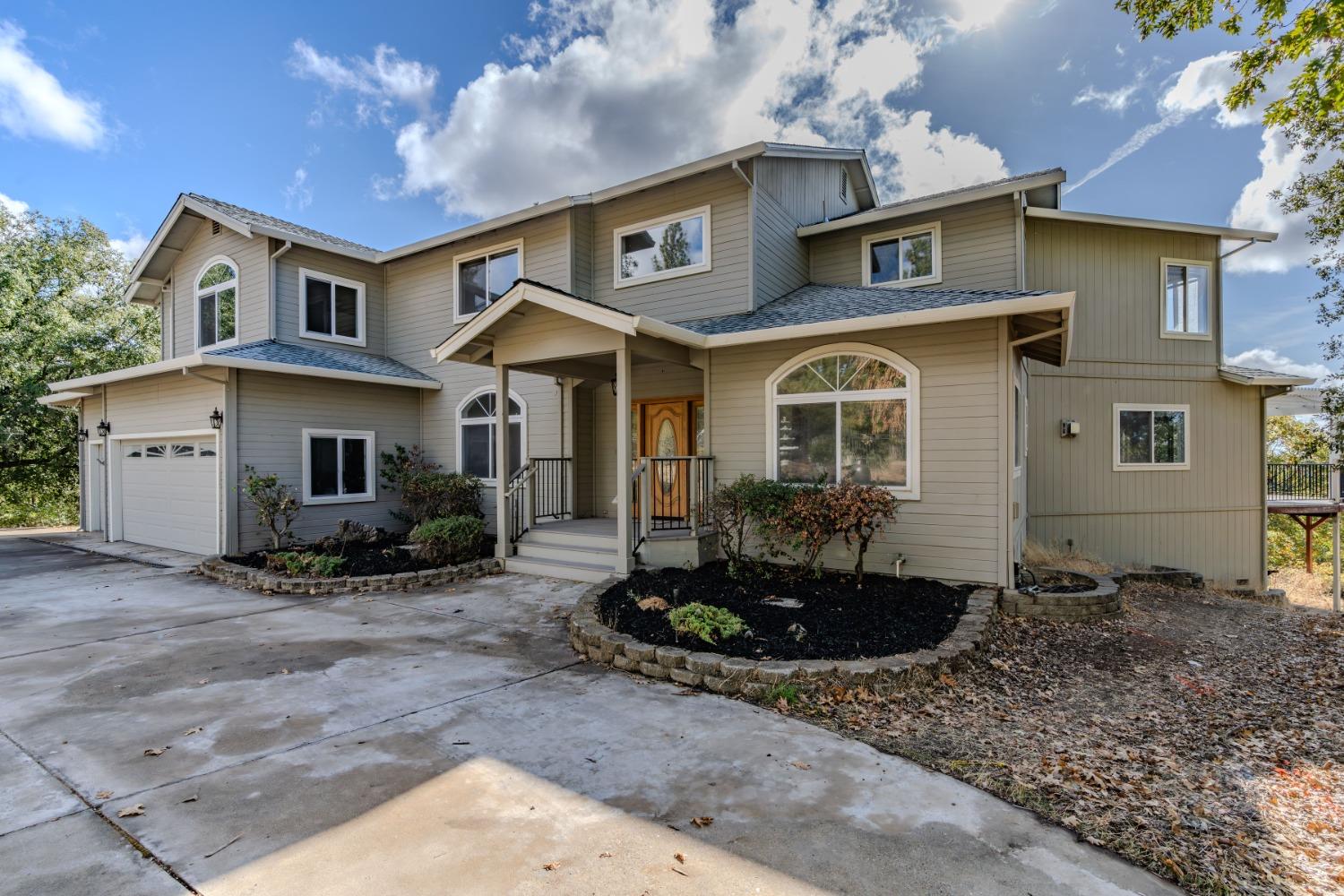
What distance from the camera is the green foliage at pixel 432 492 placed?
10.2m

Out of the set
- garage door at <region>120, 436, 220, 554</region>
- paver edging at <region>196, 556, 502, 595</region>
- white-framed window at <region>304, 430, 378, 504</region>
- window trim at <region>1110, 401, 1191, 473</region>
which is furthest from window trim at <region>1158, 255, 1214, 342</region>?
garage door at <region>120, 436, 220, 554</region>

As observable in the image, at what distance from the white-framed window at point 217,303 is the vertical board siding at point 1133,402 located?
1471cm

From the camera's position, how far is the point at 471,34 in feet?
45.5

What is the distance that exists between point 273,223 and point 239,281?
1.35 m

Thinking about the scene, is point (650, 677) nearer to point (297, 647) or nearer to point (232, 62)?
point (297, 647)

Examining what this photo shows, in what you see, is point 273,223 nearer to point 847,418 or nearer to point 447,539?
point 447,539

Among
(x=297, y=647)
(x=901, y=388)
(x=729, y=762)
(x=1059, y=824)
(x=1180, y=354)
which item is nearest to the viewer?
(x=1059, y=824)

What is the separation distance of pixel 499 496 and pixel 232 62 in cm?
1137

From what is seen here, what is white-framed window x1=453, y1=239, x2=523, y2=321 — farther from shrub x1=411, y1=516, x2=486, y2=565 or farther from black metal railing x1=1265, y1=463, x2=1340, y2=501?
black metal railing x1=1265, y1=463, x2=1340, y2=501

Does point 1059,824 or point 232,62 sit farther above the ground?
point 232,62

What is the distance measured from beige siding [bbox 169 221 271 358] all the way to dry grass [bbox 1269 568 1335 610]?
20.4 meters

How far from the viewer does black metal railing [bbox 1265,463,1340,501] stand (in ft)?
46.4

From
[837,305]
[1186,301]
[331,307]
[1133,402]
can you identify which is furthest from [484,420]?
[1186,301]

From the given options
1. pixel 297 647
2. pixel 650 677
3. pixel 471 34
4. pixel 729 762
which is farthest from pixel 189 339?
pixel 729 762
